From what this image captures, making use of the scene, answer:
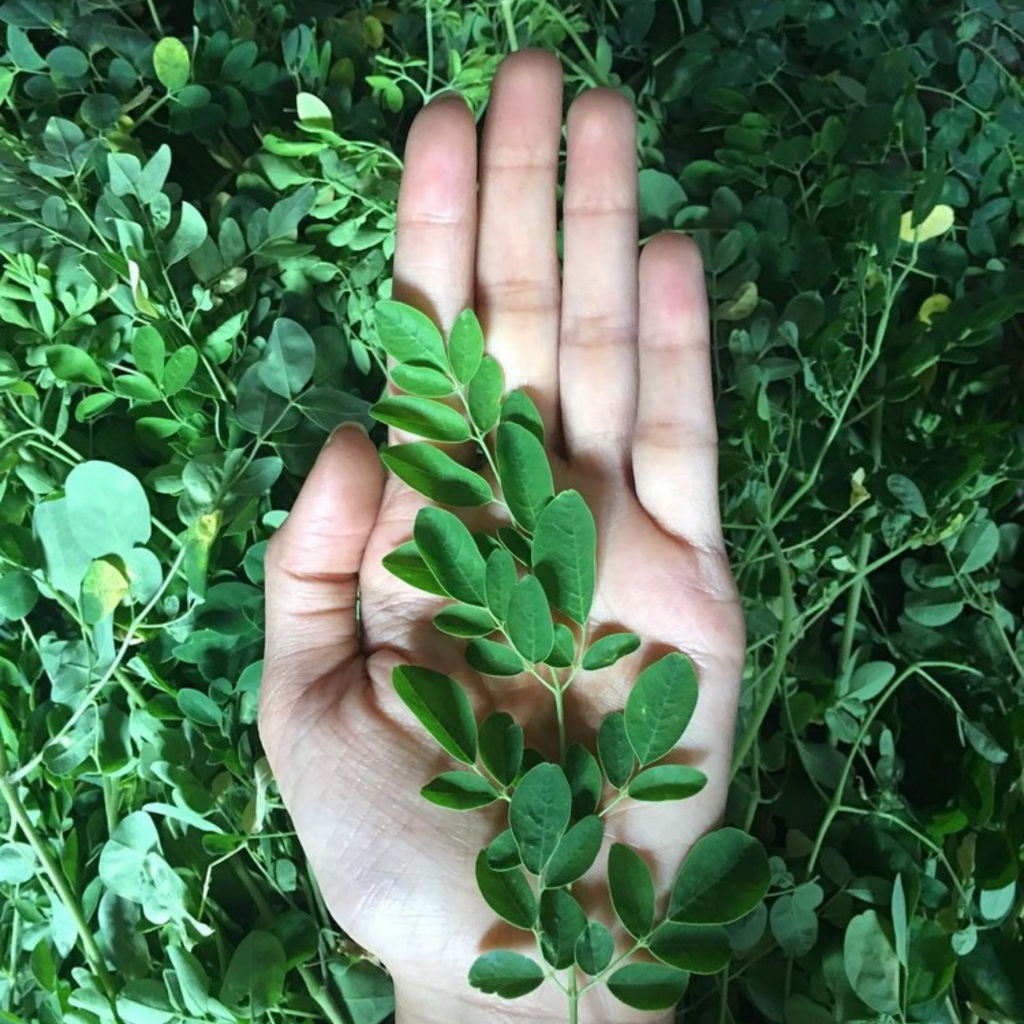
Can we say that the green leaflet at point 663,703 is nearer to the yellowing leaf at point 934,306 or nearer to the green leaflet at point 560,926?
the green leaflet at point 560,926

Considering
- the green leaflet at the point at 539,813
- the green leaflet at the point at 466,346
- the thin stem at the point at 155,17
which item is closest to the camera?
the green leaflet at the point at 539,813

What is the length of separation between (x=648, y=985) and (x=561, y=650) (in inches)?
9.7

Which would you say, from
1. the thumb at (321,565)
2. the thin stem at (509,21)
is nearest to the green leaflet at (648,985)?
the thumb at (321,565)

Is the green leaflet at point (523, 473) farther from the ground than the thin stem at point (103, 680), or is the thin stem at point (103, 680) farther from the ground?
the green leaflet at point (523, 473)

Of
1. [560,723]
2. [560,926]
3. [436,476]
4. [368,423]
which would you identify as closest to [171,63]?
[368,423]

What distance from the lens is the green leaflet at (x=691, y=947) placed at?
0.69m

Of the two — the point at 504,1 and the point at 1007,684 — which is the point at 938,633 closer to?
the point at 1007,684

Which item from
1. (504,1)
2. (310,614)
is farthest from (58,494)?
(504,1)

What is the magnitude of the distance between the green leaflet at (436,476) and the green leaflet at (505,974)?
0.34 metres

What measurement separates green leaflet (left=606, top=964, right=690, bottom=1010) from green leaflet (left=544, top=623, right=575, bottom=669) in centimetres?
22

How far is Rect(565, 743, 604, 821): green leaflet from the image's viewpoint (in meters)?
0.72

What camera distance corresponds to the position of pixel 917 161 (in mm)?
1230

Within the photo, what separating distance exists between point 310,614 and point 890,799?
0.54 metres

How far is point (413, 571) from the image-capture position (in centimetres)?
75
